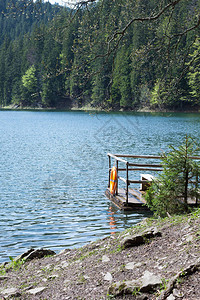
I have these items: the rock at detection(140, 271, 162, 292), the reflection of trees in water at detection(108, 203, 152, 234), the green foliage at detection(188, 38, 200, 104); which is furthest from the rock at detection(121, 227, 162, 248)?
the reflection of trees in water at detection(108, 203, 152, 234)

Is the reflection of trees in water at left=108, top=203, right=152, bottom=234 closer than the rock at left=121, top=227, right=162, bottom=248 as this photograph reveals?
No

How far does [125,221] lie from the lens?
12094 mm

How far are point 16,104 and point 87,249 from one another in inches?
5284

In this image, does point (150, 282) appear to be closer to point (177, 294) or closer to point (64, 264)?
point (177, 294)

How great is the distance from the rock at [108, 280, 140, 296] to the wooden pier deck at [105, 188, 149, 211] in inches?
293

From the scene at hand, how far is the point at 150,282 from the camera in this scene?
4484 mm

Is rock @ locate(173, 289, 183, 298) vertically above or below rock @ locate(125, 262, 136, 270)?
above

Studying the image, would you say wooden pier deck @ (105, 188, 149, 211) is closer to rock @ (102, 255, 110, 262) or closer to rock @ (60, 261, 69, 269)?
rock @ (60, 261, 69, 269)

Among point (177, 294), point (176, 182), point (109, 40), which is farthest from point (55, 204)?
point (177, 294)

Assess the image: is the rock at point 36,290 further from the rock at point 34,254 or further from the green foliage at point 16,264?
the rock at point 34,254

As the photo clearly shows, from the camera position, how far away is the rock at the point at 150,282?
441cm

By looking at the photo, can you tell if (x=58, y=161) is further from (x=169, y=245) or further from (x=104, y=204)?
(x=169, y=245)

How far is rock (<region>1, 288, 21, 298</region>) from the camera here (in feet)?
17.2

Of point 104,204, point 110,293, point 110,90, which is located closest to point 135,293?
point 110,293
